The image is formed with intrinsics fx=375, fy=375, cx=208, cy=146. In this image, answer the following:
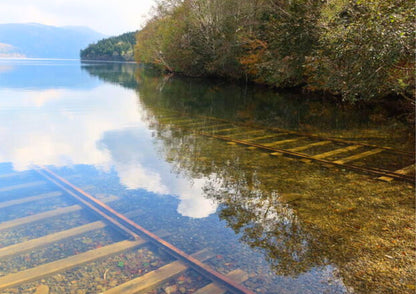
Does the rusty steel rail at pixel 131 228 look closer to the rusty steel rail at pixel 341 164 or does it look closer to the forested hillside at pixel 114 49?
the rusty steel rail at pixel 341 164

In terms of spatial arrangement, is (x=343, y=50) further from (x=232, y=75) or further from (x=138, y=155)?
(x=232, y=75)

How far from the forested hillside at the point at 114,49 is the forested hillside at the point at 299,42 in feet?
265

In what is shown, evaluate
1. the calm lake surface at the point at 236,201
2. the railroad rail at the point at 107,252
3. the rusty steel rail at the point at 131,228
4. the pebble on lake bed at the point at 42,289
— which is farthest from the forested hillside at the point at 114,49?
the pebble on lake bed at the point at 42,289

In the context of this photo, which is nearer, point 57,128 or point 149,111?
point 57,128

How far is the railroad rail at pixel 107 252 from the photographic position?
135 inches

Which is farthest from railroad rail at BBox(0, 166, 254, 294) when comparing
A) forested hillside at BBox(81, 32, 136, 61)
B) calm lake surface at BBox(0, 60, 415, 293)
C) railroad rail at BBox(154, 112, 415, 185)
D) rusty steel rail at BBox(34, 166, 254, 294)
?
forested hillside at BBox(81, 32, 136, 61)

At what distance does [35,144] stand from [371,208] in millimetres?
7571

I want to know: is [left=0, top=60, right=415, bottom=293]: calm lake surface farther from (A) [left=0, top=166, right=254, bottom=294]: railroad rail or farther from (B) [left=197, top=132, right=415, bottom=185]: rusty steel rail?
(B) [left=197, top=132, right=415, bottom=185]: rusty steel rail

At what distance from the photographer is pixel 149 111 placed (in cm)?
1525

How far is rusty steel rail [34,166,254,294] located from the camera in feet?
11.5

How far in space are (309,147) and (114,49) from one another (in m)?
143

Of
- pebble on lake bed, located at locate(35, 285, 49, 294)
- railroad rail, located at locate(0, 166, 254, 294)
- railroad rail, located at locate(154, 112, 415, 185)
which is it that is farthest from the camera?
railroad rail, located at locate(154, 112, 415, 185)

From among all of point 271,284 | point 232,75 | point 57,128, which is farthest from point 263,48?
point 271,284

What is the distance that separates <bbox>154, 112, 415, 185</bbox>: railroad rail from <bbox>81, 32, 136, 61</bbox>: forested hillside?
122915mm
